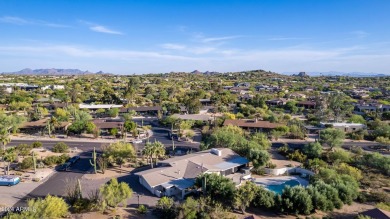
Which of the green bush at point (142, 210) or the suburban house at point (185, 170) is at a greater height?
the suburban house at point (185, 170)

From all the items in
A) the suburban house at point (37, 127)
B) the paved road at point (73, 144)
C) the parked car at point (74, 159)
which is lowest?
the parked car at point (74, 159)

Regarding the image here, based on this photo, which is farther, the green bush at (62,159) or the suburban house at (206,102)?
the suburban house at (206,102)

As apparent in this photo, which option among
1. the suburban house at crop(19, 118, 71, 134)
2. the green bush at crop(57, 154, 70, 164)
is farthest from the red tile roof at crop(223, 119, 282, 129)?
the suburban house at crop(19, 118, 71, 134)

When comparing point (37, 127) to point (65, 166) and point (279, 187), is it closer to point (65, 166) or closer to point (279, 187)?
point (65, 166)

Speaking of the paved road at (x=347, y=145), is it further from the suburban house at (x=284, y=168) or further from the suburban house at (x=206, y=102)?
the suburban house at (x=206, y=102)

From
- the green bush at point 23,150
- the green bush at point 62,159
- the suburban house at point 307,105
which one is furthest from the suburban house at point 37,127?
the suburban house at point 307,105

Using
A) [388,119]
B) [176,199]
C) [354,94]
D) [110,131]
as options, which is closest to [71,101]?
[110,131]

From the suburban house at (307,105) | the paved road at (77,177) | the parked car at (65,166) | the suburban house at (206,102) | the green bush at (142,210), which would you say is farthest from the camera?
the suburban house at (206,102)

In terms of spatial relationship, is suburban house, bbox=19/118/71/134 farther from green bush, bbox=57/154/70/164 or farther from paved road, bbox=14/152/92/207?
paved road, bbox=14/152/92/207

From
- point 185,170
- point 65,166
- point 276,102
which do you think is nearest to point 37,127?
point 65,166
